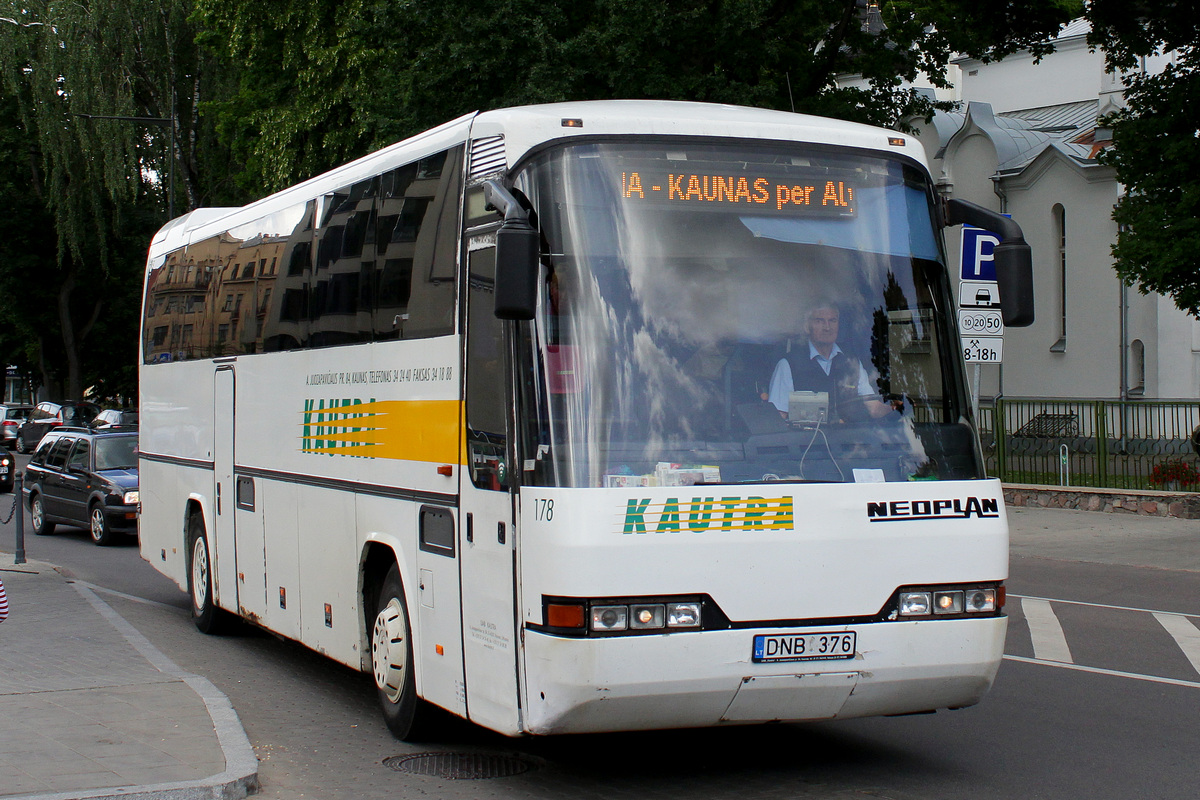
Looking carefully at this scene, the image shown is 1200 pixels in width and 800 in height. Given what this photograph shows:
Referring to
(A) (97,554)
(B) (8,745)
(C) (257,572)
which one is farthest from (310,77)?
(B) (8,745)

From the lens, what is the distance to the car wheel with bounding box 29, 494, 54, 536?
74.9 feet

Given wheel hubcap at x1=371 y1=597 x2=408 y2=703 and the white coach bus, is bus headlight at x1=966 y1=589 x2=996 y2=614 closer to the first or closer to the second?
the white coach bus

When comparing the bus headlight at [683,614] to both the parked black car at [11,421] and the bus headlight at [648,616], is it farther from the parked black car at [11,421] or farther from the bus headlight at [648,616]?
the parked black car at [11,421]

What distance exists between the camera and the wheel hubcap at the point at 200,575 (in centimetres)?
1191

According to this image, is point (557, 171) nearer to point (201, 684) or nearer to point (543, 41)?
point (201, 684)

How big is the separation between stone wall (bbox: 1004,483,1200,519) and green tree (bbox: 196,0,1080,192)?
25.4 feet

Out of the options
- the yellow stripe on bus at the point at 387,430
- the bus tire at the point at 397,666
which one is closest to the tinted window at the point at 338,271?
the yellow stripe on bus at the point at 387,430

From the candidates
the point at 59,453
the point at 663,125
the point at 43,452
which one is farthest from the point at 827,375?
the point at 43,452

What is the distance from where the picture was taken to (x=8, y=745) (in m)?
7.02

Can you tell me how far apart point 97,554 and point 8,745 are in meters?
13.3

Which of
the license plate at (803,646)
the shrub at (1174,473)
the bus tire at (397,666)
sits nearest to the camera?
the license plate at (803,646)

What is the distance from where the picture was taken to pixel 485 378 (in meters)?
6.44

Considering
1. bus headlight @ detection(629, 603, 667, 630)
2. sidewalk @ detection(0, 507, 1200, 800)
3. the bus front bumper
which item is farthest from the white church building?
bus headlight @ detection(629, 603, 667, 630)

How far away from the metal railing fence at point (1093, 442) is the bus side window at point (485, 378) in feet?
52.0
